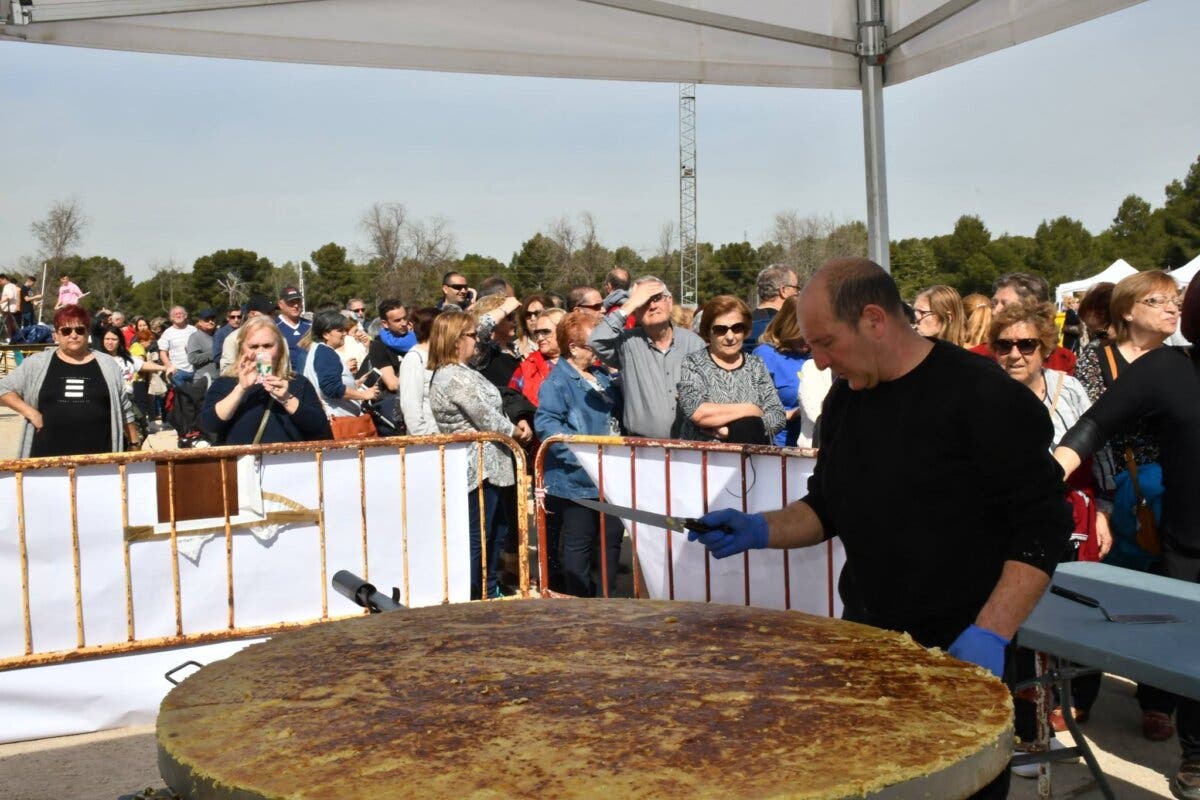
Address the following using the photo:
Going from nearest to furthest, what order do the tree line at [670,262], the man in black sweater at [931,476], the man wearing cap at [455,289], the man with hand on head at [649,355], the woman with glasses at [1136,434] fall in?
1. the man in black sweater at [931,476]
2. the woman with glasses at [1136,434]
3. the man with hand on head at [649,355]
4. the man wearing cap at [455,289]
5. the tree line at [670,262]

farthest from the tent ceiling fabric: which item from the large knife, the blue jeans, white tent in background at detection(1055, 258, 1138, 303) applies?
white tent in background at detection(1055, 258, 1138, 303)

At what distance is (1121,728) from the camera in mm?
5176

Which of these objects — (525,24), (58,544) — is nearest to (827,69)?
(525,24)

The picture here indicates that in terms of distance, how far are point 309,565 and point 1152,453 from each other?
162 inches

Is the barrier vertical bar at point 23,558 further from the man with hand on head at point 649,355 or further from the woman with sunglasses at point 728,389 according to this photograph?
the woman with sunglasses at point 728,389

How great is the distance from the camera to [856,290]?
281cm

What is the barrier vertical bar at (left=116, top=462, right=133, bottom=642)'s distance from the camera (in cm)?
538

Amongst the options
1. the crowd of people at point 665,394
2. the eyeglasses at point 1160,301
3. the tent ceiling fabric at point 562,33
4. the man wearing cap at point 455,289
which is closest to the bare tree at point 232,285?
the man wearing cap at point 455,289

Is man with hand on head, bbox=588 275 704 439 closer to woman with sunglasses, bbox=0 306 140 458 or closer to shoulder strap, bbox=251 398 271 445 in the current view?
shoulder strap, bbox=251 398 271 445

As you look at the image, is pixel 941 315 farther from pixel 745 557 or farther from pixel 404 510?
pixel 404 510

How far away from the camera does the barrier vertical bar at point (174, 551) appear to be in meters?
5.45

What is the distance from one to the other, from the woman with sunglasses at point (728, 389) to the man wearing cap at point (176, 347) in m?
12.5

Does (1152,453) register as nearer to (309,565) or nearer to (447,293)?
(309,565)

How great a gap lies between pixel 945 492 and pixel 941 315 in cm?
398
